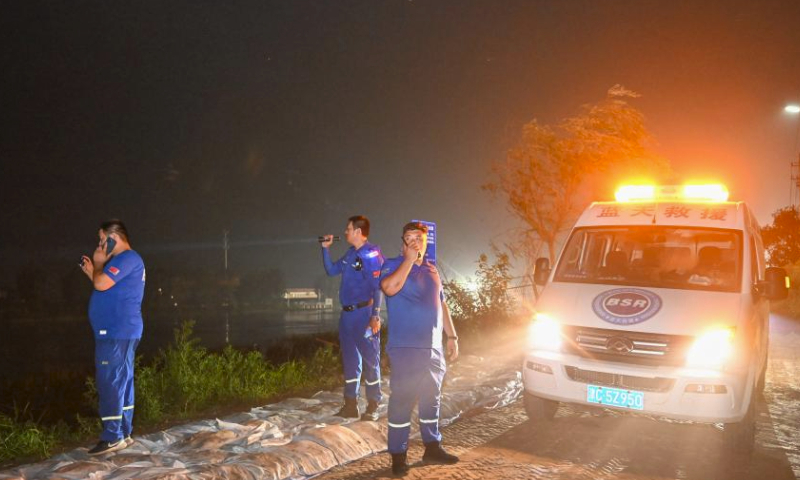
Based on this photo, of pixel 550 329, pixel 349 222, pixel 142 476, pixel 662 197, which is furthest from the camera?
pixel 662 197

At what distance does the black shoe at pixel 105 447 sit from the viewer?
5.30 m

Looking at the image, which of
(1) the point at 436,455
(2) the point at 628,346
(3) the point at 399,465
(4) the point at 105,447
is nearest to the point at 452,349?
(1) the point at 436,455

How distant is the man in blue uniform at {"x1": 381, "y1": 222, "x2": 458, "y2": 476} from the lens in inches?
194

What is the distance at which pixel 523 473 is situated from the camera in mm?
5137

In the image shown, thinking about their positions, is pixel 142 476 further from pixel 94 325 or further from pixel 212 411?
pixel 212 411

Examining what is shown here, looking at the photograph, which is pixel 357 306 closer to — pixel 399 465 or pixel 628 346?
pixel 399 465

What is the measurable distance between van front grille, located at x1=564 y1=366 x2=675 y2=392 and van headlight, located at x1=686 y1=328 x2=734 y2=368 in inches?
10.3

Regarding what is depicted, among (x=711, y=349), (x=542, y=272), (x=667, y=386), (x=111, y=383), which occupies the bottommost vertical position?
(x=667, y=386)

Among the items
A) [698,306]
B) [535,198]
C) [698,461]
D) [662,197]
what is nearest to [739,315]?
[698,306]

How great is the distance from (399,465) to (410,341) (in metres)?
0.95

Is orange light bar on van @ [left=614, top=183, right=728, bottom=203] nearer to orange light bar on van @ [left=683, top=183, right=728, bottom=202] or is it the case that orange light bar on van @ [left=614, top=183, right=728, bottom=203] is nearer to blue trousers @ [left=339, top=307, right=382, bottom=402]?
orange light bar on van @ [left=683, top=183, right=728, bottom=202]

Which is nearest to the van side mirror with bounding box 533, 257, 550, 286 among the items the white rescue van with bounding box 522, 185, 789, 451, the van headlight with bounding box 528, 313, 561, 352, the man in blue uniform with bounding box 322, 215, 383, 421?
the white rescue van with bounding box 522, 185, 789, 451

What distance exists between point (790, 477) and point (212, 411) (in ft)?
18.3

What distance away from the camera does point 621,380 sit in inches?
226
